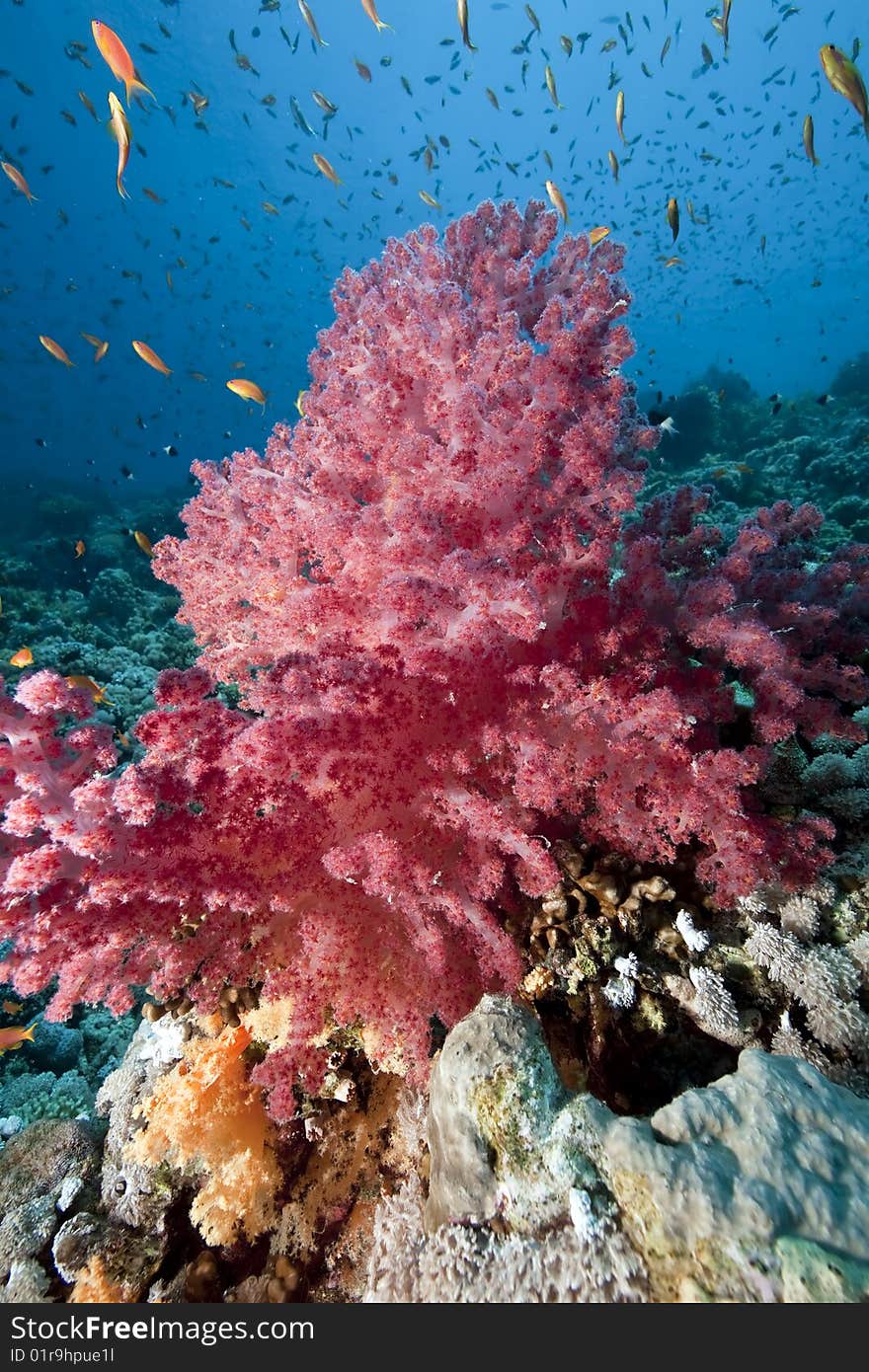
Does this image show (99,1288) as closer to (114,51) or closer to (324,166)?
(114,51)

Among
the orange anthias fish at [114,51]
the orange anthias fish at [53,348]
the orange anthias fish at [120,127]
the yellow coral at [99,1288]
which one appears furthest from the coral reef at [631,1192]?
the orange anthias fish at [53,348]

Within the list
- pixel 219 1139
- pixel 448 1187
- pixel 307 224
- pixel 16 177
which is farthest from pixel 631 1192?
pixel 307 224

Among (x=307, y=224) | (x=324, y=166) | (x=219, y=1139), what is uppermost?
(x=307, y=224)

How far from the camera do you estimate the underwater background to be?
1731 centimetres

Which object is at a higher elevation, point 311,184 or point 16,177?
point 311,184

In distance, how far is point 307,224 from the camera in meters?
74.5

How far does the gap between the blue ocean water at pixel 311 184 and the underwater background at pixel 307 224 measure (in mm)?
540

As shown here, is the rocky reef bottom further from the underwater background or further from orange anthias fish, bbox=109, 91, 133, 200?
orange anthias fish, bbox=109, 91, 133, 200

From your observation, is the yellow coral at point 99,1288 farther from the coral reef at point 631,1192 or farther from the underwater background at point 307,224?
the underwater background at point 307,224

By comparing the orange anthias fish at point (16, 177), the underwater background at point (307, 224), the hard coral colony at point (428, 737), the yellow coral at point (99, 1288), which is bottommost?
the yellow coral at point (99, 1288)

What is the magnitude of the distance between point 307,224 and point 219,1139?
9389 centimetres

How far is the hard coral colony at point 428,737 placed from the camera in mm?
2537

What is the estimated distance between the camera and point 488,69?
8419cm

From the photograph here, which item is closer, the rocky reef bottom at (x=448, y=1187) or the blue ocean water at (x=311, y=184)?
the rocky reef bottom at (x=448, y=1187)
